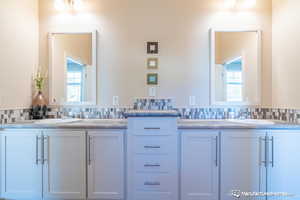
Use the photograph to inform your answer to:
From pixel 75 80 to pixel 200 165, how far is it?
184 cm

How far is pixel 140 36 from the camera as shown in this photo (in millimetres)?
3170

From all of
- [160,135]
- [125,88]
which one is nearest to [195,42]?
[125,88]

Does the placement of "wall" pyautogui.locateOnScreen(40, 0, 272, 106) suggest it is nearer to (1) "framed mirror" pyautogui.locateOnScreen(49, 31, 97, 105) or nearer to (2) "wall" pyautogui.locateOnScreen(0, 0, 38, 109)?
(1) "framed mirror" pyautogui.locateOnScreen(49, 31, 97, 105)

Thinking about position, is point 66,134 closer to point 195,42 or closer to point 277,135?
point 195,42

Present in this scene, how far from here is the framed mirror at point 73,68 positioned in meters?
3.18

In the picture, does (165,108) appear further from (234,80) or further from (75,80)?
(75,80)

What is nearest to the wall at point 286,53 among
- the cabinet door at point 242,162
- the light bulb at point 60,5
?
the cabinet door at point 242,162

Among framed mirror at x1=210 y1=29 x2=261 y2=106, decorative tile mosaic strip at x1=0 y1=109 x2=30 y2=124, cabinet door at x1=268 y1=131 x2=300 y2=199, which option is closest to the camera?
cabinet door at x1=268 y1=131 x2=300 y2=199

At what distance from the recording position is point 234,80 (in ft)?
10.3

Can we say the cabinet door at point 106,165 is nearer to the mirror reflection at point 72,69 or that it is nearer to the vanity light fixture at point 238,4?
the mirror reflection at point 72,69

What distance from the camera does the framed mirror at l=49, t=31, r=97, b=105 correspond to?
3.18 meters

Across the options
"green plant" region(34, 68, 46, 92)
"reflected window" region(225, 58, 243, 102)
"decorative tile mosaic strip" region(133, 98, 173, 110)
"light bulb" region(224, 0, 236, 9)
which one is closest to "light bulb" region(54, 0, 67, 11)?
"green plant" region(34, 68, 46, 92)

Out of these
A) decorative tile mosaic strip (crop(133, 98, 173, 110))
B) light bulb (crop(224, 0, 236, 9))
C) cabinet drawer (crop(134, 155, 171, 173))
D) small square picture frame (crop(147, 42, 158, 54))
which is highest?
light bulb (crop(224, 0, 236, 9))

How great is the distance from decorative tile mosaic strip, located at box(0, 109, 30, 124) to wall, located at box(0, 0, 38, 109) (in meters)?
0.06
